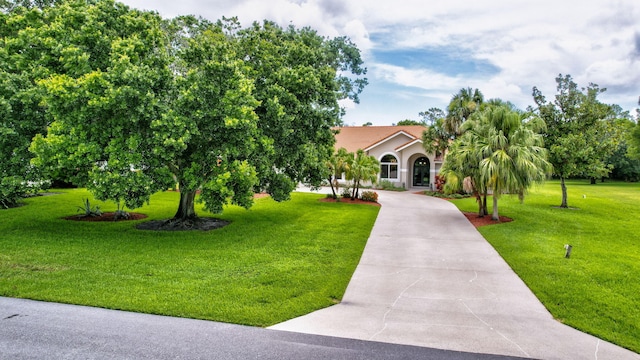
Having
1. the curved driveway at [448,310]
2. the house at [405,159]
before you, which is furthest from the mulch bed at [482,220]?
the house at [405,159]

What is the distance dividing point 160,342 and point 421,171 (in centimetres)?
3057

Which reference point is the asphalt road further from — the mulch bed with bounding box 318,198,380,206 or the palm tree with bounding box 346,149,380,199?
the palm tree with bounding box 346,149,380,199

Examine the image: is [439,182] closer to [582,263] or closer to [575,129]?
[575,129]

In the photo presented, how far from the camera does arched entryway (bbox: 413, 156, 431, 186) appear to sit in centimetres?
3356

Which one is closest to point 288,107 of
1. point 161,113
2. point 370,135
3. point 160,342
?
point 161,113

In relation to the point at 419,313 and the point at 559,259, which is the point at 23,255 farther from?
the point at 559,259

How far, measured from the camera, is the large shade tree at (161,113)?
10.9 meters

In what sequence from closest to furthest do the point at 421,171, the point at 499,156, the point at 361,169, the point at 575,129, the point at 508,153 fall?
the point at 499,156 < the point at 508,153 < the point at 575,129 < the point at 361,169 < the point at 421,171

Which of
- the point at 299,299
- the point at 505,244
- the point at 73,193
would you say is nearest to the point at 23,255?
the point at 299,299

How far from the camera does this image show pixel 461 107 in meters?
28.5

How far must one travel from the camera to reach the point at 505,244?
12500 millimetres

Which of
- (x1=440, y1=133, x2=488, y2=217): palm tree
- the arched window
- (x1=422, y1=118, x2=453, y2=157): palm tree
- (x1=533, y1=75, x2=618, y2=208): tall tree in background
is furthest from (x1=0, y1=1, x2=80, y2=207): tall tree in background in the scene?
the arched window

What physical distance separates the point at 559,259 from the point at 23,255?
563 inches

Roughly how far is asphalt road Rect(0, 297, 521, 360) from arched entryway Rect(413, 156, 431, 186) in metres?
29.2
